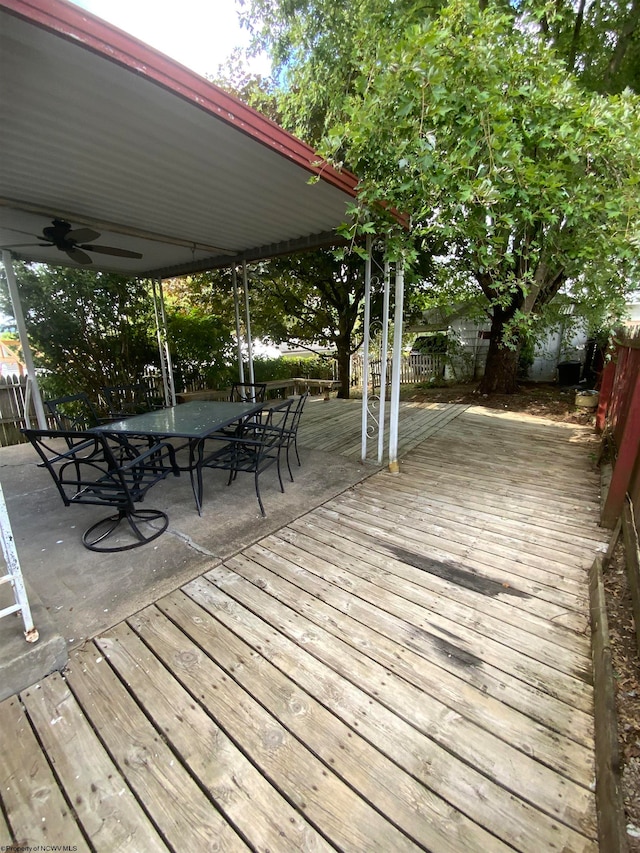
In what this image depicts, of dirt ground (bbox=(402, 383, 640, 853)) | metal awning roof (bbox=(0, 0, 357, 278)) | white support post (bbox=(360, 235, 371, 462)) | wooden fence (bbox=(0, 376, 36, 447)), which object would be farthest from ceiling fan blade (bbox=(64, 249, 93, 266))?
dirt ground (bbox=(402, 383, 640, 853))

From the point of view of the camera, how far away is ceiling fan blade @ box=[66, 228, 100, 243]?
340 cm

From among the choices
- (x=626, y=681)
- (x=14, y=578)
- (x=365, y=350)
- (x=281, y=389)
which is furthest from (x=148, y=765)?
(x=281, y=389)

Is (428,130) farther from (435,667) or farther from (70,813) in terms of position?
(70,813)

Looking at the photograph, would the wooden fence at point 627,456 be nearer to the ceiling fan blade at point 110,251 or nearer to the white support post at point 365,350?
the white support post at point 365,350

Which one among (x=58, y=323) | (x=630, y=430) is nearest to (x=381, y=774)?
(x=630, y=430)

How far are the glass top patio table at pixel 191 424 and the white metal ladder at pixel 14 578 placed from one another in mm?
1134

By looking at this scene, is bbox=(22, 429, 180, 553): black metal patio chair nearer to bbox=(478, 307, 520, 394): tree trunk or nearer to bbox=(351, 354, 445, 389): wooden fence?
bbox=(478, 307, 520, 394): tree trunk

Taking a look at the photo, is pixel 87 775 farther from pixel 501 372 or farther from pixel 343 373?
pixel 501 372

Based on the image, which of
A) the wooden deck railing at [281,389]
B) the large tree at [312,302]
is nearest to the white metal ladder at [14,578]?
the wooden deck railing at [281,389]

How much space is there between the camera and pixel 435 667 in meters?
1.52

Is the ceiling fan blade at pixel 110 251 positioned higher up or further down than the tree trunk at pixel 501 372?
higher up

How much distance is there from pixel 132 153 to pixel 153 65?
1.16m

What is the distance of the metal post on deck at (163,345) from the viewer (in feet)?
19.9

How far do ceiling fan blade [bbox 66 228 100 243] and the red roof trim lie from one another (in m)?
2.20
